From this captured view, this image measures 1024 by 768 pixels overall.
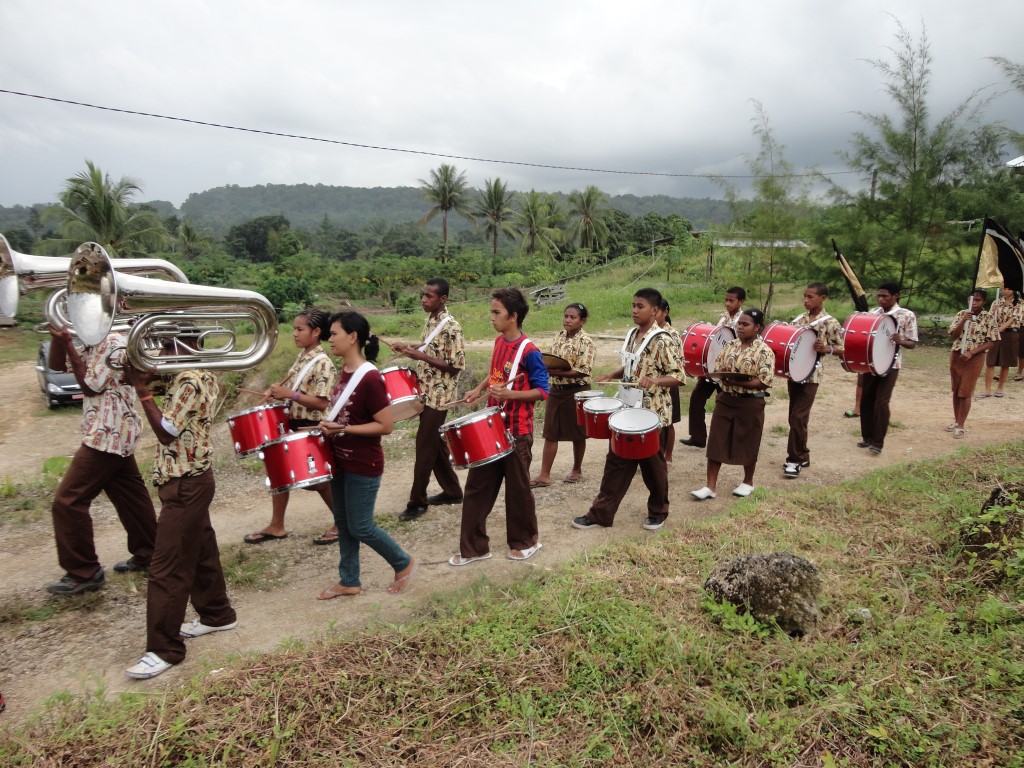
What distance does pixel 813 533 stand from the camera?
470cm

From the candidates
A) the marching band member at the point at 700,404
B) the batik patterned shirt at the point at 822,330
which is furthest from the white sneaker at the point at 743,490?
the marching band member at the point at 700,404

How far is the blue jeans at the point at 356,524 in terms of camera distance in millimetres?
4102

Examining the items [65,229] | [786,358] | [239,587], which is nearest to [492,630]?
[239,587]

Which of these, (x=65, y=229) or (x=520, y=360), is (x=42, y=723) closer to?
(x=520, y=360)

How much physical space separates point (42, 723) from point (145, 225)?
3091cm

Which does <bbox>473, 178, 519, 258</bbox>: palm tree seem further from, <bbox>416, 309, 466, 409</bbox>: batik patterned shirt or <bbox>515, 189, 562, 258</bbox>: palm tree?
<bbox>416, 309, 466, 409</bbox>: batik patterned shirt

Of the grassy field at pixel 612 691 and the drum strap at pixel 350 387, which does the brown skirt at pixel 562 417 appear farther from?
the drum strap at pixel 350 387

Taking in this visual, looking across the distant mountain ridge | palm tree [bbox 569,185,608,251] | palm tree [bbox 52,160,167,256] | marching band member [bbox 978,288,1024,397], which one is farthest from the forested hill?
marching band member [bbox 978,288,1024,397]

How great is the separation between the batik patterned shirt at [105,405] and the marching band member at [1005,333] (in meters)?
9.44

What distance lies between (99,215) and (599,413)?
2782cm

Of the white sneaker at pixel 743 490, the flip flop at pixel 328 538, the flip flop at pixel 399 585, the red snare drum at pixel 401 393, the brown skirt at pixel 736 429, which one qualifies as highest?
the red snare drum at pixel 401 393

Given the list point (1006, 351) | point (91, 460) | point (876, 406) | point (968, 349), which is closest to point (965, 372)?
point (968, 349)

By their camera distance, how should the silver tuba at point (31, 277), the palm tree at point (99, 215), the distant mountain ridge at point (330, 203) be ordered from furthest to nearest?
the distant mountain ridge at point (330, 203), the palm tree at point (99, 215), the silver tuba at point (31, 277)

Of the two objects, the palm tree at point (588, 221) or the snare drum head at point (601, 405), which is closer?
the snare drum head at point (601, 405)
